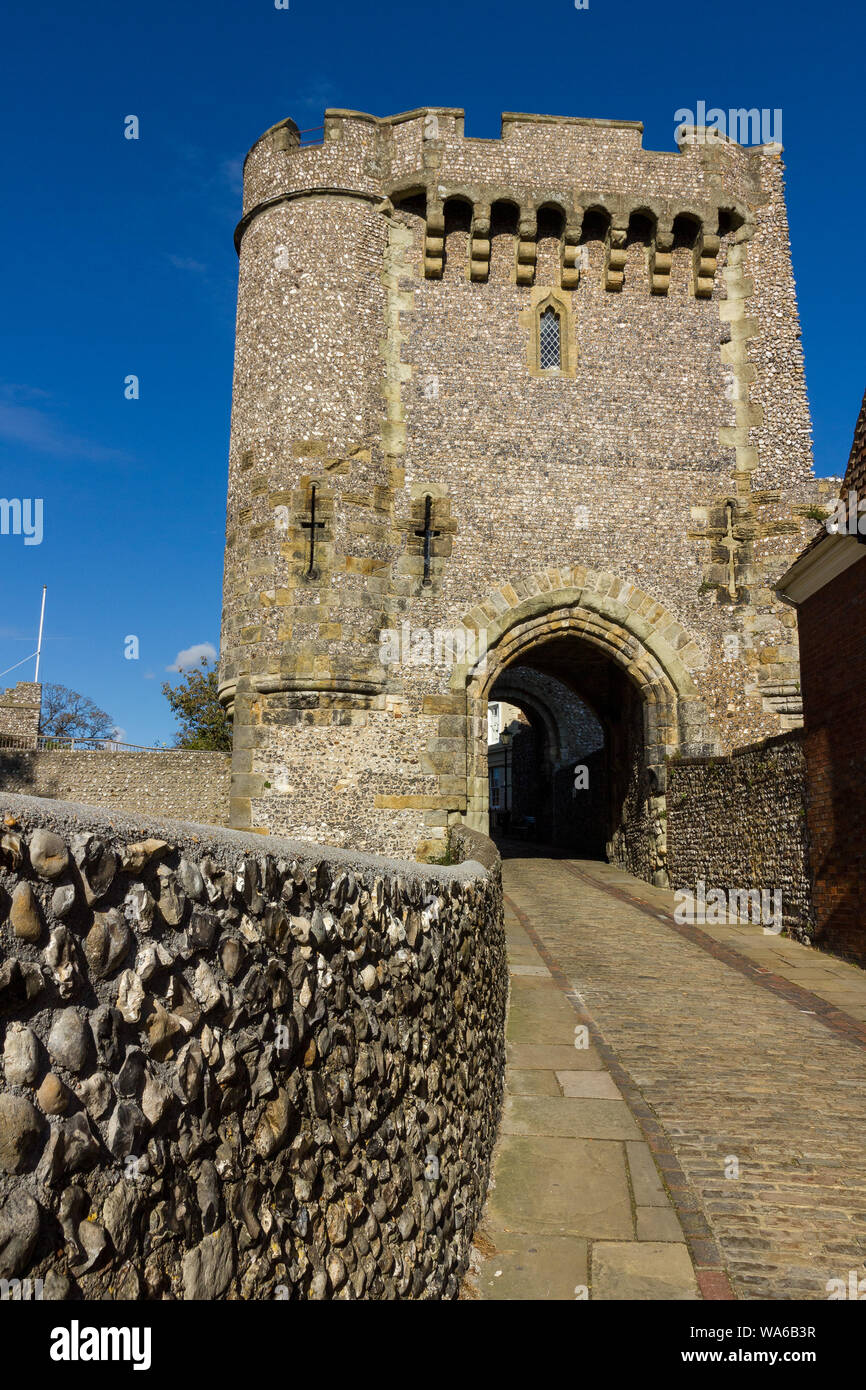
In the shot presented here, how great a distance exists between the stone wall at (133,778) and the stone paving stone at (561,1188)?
52.7 feet

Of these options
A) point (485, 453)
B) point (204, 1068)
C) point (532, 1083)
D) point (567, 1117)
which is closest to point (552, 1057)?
point (532, 1083)

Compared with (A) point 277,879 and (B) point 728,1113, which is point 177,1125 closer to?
(A) point 277,879

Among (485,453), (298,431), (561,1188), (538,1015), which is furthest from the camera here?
(485,453)

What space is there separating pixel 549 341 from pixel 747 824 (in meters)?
9.34

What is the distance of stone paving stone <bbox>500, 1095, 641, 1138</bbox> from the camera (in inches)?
215

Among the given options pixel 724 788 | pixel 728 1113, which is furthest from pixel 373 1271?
pixel 724 788

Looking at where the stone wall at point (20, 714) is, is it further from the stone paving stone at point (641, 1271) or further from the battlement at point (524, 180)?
the stone paving stone at point (641, 1271)

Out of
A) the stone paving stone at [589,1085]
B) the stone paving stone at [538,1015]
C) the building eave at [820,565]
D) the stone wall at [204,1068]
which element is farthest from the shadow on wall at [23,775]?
the stone wall at [204,1068]

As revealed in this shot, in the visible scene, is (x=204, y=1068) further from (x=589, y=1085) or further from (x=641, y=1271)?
(x=589, y=1085)

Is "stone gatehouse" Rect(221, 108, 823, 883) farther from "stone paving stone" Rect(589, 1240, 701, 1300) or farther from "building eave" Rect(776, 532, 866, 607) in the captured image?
"stone paving stone" Rect(589, 1240, 701, 1300)

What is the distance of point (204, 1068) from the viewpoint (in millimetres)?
2021

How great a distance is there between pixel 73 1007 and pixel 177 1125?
419 mm

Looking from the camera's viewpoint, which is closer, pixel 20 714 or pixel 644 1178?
pixel 644 1178

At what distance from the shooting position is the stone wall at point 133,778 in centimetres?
2086
